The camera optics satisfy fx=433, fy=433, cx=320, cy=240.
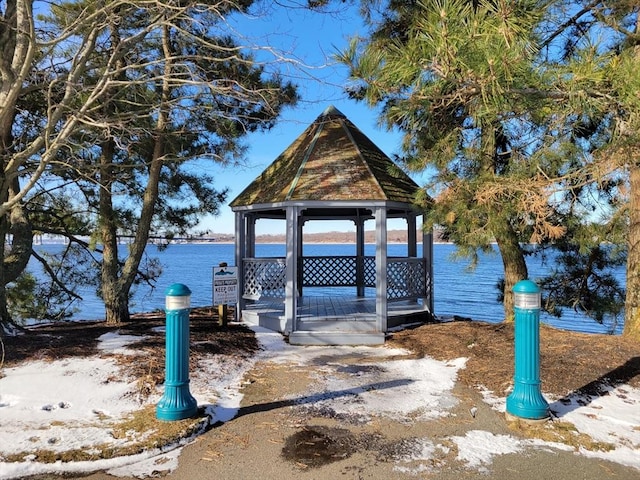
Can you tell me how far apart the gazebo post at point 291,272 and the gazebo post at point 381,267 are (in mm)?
1452

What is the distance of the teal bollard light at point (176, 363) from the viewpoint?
3.78 m

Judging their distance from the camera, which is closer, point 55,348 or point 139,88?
point 55,348

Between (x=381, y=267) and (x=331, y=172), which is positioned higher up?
(x=331, y=172)

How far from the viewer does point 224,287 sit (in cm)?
770

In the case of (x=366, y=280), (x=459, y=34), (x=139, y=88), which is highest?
(x=139, y=88)

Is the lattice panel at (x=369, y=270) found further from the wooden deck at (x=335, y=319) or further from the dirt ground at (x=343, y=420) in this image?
the dirt ground at (x=343, y=420)

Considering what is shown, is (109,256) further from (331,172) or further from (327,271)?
(327,271)

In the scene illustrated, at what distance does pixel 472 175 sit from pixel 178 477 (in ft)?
20.1

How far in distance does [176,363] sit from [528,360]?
122 inches

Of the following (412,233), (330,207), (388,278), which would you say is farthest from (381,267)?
(412,233)

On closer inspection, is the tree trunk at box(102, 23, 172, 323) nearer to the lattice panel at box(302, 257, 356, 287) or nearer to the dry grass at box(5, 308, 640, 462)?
the dry grass at box(5, 308, 640, 462)

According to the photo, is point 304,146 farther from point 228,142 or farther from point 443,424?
point 443,424

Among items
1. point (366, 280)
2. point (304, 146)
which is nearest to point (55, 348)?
point (304, 146)

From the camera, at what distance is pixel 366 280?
1164 cm
